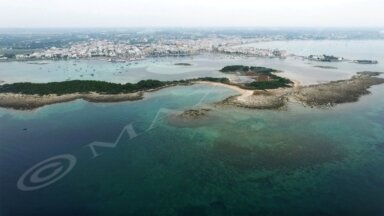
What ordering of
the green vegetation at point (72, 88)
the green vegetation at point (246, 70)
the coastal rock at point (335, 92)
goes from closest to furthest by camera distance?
the coastal rock at point (335, 92)
the green vegetation at point (72, 88)
the green vegetation at point (246, 70)

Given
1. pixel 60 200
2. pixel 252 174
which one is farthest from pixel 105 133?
pixel 252 174

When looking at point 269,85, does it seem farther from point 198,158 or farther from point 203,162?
point 203,162

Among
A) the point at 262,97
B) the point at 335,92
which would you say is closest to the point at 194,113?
the point at 262,97

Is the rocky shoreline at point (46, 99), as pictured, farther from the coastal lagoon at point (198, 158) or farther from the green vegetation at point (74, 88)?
the coastal lagoon at point (198, 158)

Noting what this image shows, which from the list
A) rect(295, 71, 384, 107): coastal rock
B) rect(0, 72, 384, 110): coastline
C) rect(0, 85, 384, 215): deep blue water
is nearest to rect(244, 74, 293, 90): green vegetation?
rect(0, 72, 384, 110): coastline

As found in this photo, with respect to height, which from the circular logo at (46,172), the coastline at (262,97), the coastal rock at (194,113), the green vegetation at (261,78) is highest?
the green vegetation at (261,78)

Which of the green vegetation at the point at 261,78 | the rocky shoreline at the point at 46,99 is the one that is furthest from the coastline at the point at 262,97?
the green vegetation at the point at 261,78
